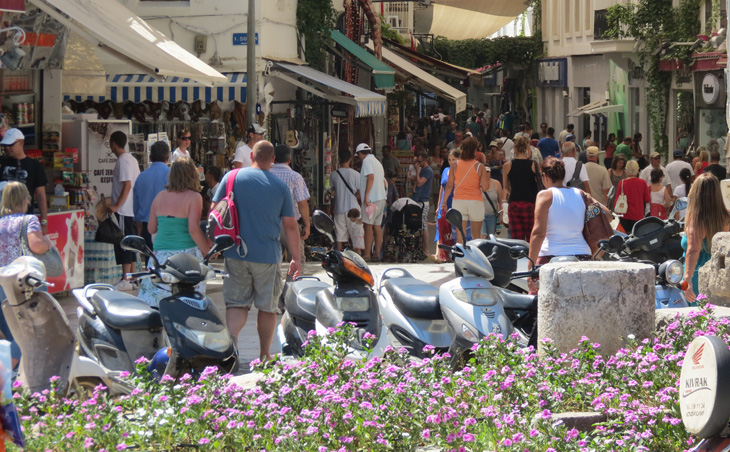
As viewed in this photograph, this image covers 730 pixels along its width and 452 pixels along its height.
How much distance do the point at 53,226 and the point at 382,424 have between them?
7451mm

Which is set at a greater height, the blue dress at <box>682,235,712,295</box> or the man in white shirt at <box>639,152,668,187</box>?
the man in white shirt at <box>639,152,668,187</box>

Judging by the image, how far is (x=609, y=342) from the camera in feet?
22.8

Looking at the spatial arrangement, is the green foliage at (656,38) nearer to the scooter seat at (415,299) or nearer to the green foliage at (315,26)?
the green foliage at (315,26)

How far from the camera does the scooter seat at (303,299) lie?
776 cm

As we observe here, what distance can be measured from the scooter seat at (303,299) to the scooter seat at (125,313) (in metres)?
1.05

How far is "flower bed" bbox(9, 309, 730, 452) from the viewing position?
16.8ft

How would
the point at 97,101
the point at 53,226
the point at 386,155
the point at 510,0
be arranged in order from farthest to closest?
1. the point at 510,0
2. the point at 386,155
3. the point at 97,101
4. the point at 53,226

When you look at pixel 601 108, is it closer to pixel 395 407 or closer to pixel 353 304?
pixel 353 304

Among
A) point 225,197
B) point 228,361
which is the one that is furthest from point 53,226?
point 228,361

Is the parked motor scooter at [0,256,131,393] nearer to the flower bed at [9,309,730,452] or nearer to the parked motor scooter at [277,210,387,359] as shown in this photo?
the flower bed at [9,309,730,452]

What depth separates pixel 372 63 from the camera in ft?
77.3

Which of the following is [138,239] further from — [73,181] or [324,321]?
[73,181]

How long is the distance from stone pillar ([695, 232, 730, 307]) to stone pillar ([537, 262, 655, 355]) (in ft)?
4.66

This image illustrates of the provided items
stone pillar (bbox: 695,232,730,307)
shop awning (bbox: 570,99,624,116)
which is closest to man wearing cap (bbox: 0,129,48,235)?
stone pillar (bbox: 695,232,730,307)
